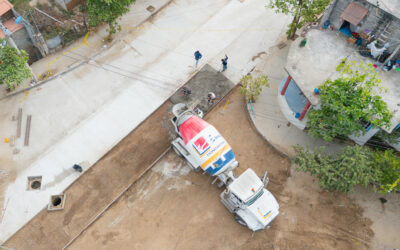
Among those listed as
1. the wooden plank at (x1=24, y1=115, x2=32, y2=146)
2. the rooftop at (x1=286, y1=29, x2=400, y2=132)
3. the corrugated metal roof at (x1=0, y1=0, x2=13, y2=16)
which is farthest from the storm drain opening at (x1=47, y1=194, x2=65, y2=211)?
the rooftop at (x1=286, y1=29, x2=400, y2=132)

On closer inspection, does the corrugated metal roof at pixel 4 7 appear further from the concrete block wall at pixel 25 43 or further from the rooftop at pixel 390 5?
the rooftop at pixel 390 5

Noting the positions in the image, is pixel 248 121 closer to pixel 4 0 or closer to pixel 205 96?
pixel 205 96

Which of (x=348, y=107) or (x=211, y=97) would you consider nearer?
(x=348, y=107)

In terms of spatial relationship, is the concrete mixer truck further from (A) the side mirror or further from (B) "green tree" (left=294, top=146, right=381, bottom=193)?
(B) "green tree" (left=294, top=146, right=381, bottom=193)

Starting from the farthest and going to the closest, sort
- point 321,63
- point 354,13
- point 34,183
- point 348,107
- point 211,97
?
1. point 211,97
2. point 321,63
3. point 34,183
4. point 354,13
5. point 348,107

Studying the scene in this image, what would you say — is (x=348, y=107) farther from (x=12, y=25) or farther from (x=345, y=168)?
(x=12, y=25)

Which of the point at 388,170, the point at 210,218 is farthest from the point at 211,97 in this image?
the point at 388,170
